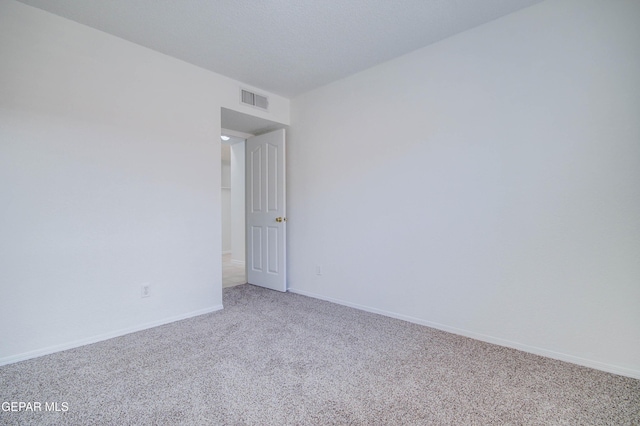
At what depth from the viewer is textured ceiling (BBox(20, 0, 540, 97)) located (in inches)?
85.3

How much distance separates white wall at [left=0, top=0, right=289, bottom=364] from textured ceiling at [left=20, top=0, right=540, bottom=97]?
253 millimetres

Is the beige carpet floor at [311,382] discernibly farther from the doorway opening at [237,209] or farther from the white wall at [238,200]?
the white wall at [238,200]

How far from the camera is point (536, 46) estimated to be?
85.9 inches

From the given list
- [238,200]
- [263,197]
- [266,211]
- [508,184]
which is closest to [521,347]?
[508,184]

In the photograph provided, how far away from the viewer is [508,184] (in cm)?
231

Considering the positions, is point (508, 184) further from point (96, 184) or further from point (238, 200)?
point (238, 200)

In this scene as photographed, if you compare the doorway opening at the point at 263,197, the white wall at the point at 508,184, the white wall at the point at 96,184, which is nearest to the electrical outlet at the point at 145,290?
the white wall at the point at 96,184

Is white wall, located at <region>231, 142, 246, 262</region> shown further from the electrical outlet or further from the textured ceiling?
the electrical outlet

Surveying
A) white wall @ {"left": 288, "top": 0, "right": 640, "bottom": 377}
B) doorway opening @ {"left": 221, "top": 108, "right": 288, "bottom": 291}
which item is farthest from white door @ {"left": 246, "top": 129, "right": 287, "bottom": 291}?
white wall @ {"left": 288, "top": 0, "right": 640, "bottom": 377}

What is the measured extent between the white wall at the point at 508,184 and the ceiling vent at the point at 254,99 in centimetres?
91

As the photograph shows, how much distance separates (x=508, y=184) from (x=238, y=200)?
4.76m

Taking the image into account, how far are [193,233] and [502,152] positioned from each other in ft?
9.49

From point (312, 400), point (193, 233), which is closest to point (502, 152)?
point (312, 400)

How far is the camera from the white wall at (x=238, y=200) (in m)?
5.69
